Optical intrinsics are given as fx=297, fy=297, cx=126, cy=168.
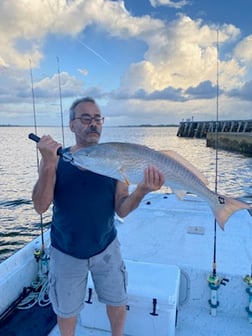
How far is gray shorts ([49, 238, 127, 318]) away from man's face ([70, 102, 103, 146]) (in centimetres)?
88

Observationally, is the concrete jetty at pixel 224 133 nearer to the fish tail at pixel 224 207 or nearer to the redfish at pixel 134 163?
the fish tail at pixel 224 207

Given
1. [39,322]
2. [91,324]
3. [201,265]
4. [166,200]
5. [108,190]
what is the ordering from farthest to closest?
1. [166,200]
2. [201,265]
3. [39,322]
4. [91,324]
5. [108,190]

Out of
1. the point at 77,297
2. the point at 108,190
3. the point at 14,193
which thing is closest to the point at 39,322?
the point at 77,297

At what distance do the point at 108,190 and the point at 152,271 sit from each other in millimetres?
1131

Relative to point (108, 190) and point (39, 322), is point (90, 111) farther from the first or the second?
point (39, 322)

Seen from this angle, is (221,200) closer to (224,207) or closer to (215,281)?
(224,207)

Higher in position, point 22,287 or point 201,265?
point 201,265

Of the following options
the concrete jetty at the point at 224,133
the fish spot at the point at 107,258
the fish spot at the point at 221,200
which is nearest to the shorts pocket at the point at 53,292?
the fish spot at the point at 107,258

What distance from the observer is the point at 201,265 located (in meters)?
3.42

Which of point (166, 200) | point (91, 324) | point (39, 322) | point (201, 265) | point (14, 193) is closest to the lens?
point (91, 324)

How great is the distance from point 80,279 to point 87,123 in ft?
4.03

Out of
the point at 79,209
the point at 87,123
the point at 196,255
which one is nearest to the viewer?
the point at 79,209

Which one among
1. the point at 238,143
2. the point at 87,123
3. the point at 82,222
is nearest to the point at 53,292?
the point at 82,222

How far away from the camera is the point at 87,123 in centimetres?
235
